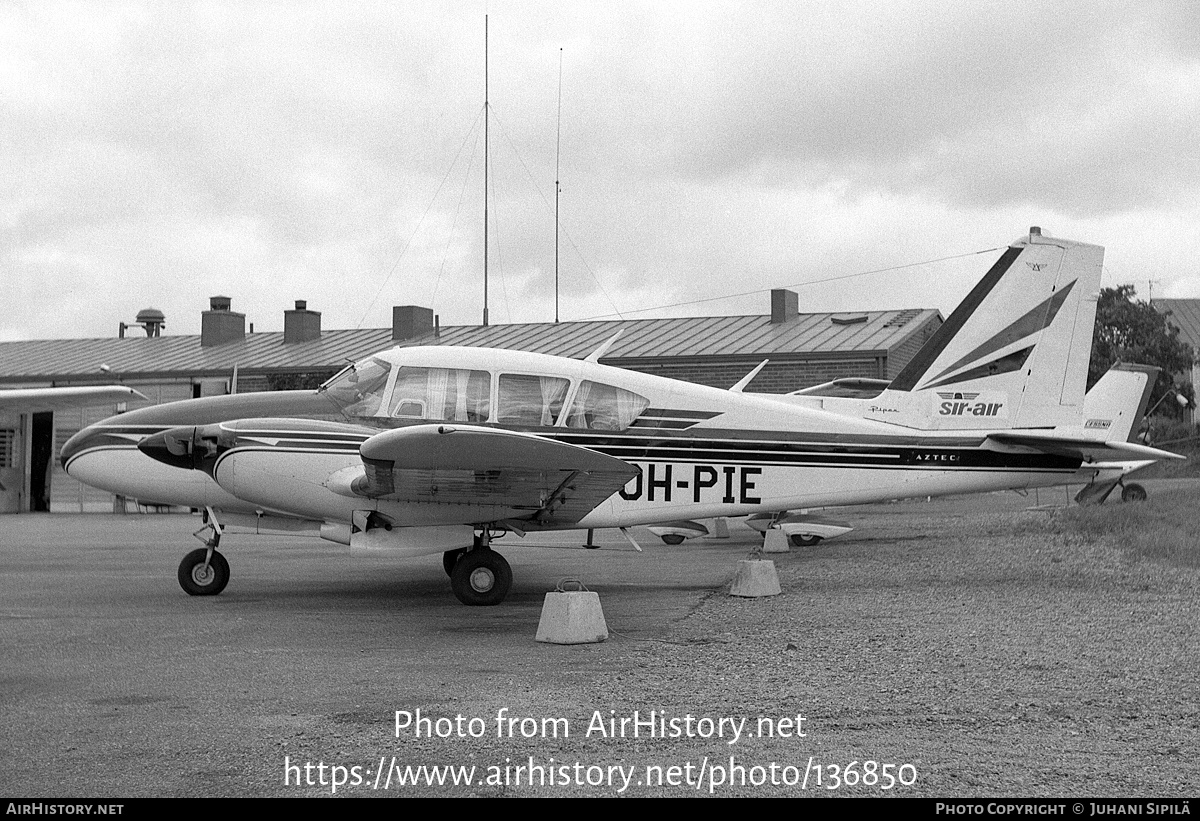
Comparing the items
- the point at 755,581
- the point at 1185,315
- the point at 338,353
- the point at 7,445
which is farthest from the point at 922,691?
the point at 1185,315

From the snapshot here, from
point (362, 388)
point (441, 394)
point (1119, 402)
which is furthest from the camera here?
point (1119, 402)

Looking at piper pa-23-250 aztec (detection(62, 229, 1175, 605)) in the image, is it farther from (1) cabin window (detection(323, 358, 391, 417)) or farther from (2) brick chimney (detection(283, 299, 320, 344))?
(2) brick chimney (detection(283, 299, 320, 344))

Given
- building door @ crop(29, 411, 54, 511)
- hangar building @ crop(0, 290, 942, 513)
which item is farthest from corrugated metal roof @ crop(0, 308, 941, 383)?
building door @ crop(29, 411, 54, 511)

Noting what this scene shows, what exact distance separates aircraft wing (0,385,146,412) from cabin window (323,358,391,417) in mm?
9132

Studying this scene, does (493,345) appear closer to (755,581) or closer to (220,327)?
(220,327)

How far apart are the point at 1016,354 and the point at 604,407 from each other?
518 centimetres

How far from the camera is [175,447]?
987cm

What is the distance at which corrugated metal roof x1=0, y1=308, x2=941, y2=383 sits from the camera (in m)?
33.3

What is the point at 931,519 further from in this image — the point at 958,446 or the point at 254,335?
the point at 254,335

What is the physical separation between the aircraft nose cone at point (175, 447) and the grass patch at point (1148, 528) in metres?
9.95

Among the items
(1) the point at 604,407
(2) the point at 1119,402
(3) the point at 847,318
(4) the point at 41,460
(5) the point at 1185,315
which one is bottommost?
(4) the point at 41,460

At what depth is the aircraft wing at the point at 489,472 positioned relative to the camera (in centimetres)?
866
